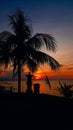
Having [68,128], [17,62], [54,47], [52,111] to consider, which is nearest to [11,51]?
[17,62]

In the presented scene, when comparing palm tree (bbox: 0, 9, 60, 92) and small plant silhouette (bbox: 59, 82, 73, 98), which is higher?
palm tree (bbox: 0, 9, 60, 92)

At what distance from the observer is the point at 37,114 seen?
21.1ft

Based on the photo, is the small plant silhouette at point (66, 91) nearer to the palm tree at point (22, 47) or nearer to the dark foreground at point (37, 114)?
the palm tree at point (22, 47)

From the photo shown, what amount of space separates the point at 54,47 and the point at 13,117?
697 centimetres

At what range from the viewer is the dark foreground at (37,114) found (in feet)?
19.5

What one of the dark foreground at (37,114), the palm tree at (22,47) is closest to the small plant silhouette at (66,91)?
the palm tree at (22,47)

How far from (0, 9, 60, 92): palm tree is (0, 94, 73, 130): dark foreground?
4.83 meters

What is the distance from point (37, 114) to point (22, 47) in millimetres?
6249

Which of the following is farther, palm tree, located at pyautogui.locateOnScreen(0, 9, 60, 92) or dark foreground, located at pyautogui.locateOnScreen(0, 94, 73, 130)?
palm tree, located at pyautogui.locateOnScreen(0, 9, 60, 92)

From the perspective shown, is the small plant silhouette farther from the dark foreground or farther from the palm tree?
the dark foreground

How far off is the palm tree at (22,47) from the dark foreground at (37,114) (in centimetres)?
483

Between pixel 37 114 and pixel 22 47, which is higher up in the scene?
pixel 22 47

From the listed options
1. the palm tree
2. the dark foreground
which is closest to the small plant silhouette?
the palm tree

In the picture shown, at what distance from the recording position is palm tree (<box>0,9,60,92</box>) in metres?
11.9
